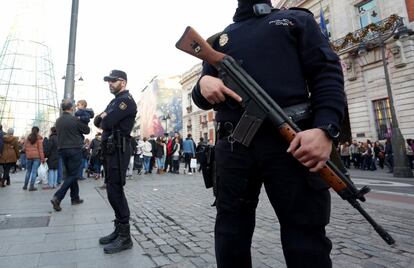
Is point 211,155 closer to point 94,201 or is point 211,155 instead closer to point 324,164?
point 324,164

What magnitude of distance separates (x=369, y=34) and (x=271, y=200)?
21.3 meters

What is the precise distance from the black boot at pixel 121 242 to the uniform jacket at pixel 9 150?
820 cm

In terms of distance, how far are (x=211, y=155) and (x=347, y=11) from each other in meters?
23.6

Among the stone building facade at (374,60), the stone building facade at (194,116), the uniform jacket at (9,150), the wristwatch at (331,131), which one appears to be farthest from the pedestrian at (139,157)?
the stone building facade at (194,116)

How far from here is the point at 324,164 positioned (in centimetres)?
140

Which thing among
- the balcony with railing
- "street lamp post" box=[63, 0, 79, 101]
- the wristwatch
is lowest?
the wristwatch

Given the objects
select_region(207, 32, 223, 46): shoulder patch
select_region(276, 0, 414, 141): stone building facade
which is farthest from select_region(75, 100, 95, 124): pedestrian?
select_region(276, 0, 414, 141): stone building facade

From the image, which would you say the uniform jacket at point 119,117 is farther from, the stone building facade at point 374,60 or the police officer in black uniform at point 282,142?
the stone building facade at point 374,60

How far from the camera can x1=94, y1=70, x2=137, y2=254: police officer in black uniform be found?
133 inches

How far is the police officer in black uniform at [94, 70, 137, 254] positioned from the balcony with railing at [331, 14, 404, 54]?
1719 cm

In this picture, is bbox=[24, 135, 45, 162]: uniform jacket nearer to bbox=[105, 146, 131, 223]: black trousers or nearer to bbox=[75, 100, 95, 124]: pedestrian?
bbox=[75, 100, 95, 124]: pedestrian

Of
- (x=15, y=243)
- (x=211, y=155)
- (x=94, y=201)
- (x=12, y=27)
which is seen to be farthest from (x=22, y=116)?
(x=211, y=155)

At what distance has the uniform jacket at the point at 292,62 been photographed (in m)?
1.52

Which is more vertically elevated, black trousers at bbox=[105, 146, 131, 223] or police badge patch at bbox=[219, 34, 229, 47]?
police badge patch at bbox=[219, 34, 229, 47]
